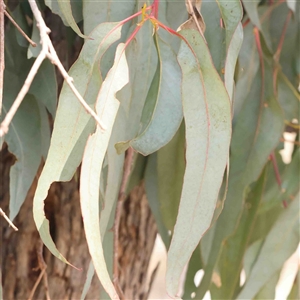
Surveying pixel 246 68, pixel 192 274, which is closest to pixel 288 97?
pixel 246 68

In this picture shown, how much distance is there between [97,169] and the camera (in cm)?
39

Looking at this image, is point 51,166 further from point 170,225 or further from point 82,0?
point 170,225

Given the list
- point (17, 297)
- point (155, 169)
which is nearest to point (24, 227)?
point (17, 297)

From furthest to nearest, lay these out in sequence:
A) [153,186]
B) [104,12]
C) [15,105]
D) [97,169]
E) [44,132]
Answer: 1. [153,186]
2. [44,132]
3. [104,12]
4. [97,169]
5. [15,105]

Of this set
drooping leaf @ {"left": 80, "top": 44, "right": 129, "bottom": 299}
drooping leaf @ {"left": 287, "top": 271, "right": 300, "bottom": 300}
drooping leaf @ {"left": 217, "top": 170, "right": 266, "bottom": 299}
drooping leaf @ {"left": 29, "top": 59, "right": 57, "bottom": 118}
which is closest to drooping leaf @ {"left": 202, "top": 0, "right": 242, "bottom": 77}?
drooping leaf @ {"left": 80, "top": 44, "right": 129, "bottom": 299}

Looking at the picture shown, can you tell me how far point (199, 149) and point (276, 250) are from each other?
0.34 metres

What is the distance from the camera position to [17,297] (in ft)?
2.46

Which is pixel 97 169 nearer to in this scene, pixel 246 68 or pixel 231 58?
pixel 231 58

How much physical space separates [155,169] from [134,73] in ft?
0.75

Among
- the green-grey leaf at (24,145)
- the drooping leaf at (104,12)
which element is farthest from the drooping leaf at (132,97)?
the green-grey leaf at (24,145)

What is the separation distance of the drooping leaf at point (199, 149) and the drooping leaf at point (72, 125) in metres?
0.09

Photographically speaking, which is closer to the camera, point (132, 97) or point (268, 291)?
point (132, 97)

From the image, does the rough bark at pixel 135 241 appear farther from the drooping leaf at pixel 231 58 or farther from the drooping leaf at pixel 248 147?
the drooping leaf at pixel 231 58

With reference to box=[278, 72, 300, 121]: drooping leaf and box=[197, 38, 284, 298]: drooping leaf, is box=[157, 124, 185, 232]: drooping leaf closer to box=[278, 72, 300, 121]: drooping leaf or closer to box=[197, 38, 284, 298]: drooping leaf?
box=[197, 38, 284, 298]: drooping leaf
